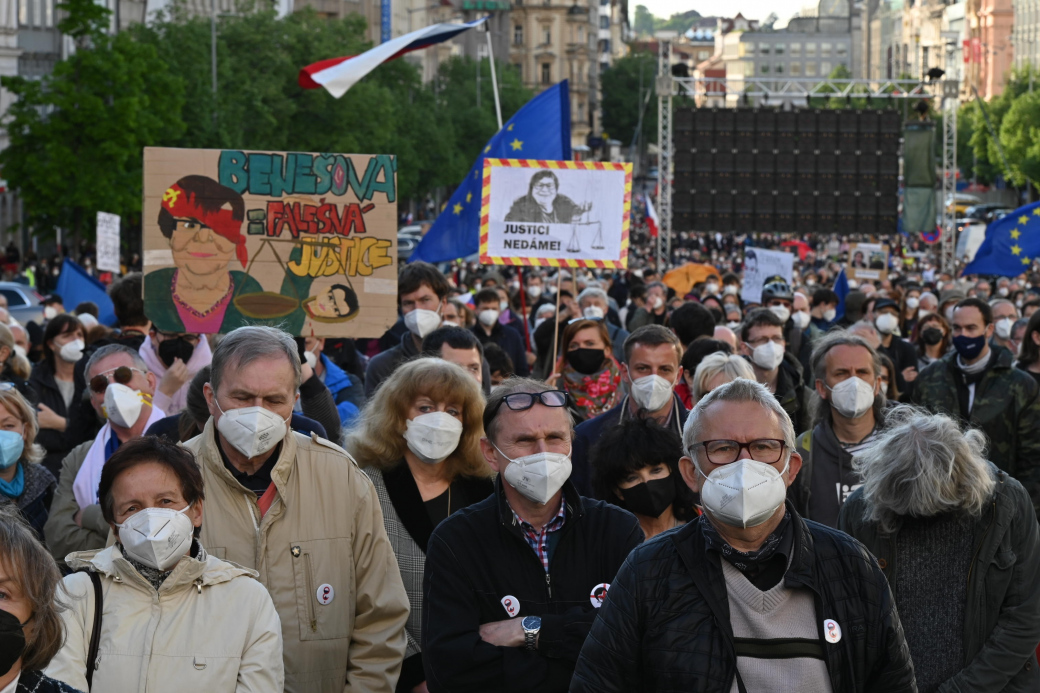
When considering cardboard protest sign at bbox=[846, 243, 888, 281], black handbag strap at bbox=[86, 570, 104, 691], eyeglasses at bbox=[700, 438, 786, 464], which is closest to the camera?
eyeglasses at bbox=[700, 438, 786, 464]

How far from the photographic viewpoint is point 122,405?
624cm

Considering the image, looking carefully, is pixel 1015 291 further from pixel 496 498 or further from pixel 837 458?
pixel 496 498

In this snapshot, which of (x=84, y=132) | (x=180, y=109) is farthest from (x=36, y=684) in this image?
(x=180, y=109)

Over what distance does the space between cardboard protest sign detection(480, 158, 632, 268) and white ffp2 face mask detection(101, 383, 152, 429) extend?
4750mm

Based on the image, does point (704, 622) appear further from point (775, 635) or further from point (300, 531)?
point (300, 531)

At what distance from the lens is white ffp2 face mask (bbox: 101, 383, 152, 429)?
246 inches

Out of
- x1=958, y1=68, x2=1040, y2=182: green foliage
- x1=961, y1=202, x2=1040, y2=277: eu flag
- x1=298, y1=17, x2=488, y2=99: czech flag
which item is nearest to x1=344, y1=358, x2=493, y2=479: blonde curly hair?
x1=298, y1=17, x2=488, y2=99: czech flag

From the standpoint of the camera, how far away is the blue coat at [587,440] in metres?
5.85

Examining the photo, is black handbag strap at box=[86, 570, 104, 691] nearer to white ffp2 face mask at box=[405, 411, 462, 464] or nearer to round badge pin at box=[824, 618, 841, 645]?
white ffp2 face mask at box=[405, 411, 462, 464]

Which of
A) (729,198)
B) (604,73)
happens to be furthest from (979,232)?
(604,73)

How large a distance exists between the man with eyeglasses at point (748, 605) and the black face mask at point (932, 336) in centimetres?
945

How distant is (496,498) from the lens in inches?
174

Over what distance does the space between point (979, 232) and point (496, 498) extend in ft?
118

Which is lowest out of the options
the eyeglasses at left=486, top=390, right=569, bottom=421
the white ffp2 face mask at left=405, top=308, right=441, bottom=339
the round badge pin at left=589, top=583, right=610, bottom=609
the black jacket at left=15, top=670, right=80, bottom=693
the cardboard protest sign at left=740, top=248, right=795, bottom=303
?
the black jacket at left=15, top=670, right=80, bottom=693
